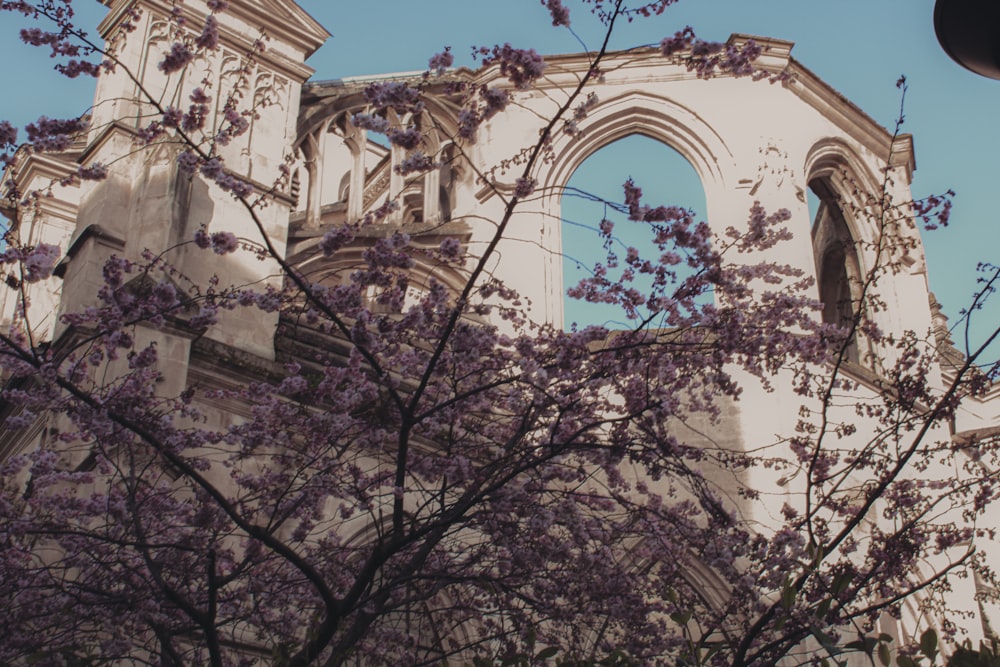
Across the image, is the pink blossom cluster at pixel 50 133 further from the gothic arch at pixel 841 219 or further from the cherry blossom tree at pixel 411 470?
the gothic arch at pixel 841 219

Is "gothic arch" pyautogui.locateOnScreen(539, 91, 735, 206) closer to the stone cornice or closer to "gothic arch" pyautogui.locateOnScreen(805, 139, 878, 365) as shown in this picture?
"gothic arch" pyautogui.locateOnScreen(805, 139, 878, 365)

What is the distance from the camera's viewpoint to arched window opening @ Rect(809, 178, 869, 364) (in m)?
16.9

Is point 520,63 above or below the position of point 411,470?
above

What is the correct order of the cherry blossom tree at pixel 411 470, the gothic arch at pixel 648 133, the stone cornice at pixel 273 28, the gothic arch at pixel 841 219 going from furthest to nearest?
the gothic arch at pixel 841 219 < the gothic arch at pixel 648 133 < the stone cornice at pixel 273 28 < the cherry blossom tree at pixel 411 470

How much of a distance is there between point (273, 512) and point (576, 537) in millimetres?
1859

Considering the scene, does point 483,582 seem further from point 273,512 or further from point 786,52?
point 786,52

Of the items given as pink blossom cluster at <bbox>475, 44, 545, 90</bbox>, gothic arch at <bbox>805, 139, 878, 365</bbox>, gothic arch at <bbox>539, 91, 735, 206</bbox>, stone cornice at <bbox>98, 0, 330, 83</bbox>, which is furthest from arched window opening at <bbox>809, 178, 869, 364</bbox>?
pink blossom cluster at <bbox>475, 44, 545, 90</bbox>

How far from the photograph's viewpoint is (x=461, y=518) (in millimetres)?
7852

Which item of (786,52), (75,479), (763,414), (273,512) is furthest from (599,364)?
(786,52)

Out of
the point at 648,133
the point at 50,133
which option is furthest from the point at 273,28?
the point at 50,133

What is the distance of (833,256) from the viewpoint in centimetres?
1769

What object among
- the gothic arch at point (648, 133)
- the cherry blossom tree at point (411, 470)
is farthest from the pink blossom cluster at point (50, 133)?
the gothic arch at point (648, 133)

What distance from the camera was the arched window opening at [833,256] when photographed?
16.9 meters

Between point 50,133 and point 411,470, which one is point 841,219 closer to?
point 411,470
